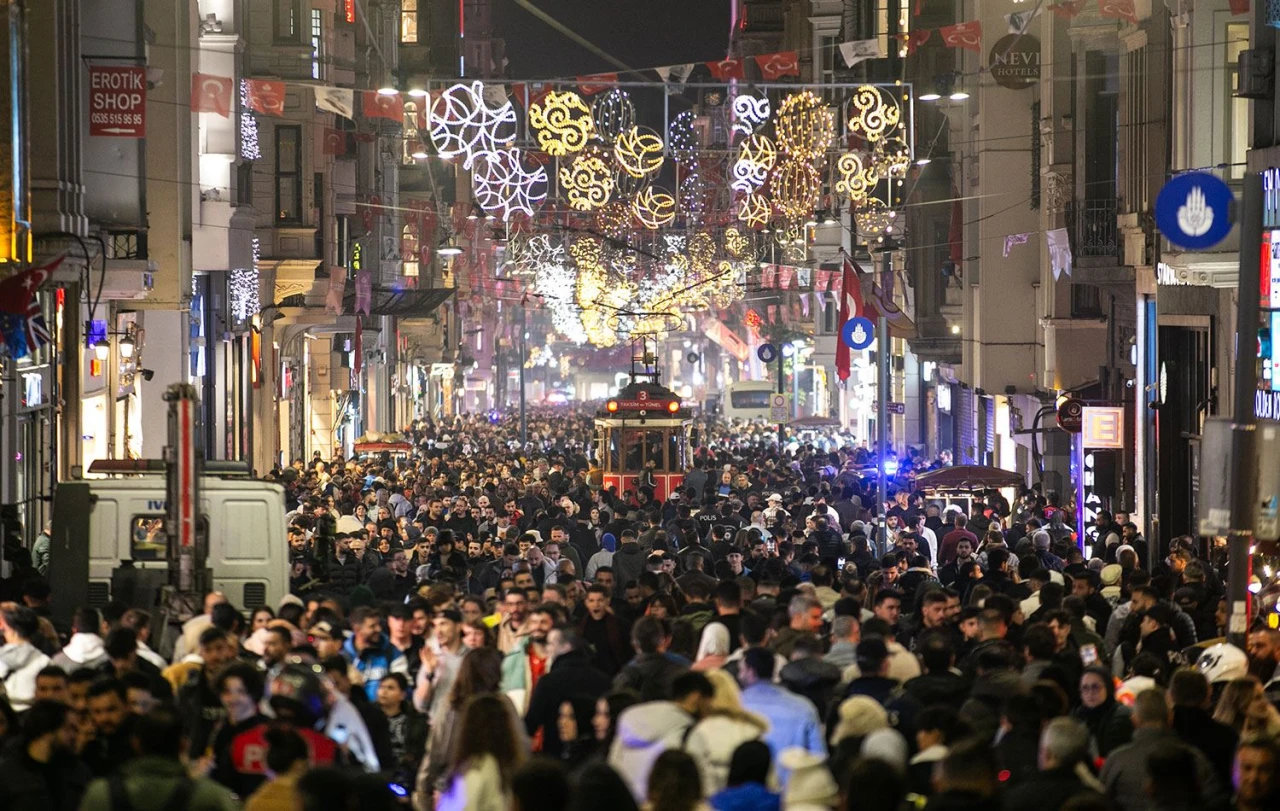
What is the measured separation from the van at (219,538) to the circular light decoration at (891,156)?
15.2 m

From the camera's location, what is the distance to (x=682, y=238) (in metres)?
55.8

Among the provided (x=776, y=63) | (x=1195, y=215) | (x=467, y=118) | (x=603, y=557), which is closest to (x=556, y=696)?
(x=1195, y=215)

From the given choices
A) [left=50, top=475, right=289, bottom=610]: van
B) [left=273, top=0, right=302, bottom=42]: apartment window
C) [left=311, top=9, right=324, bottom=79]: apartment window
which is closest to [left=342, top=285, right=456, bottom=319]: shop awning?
[left=311, top=9, right=324, bottom=79]: apartment window

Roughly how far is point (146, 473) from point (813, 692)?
996 centimetres

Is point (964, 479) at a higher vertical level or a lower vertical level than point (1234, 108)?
lower

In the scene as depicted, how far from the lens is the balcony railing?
33.4 m

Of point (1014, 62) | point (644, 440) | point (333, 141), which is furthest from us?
point (333, 141)

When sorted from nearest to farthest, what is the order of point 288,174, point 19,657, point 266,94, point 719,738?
point 719,738 < point 19,657 < point 266,94 < point 288,174

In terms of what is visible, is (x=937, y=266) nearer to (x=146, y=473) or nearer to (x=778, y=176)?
(x=778, y=176)

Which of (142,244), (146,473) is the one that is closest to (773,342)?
(142,244)

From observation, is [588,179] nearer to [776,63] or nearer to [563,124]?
[776,63]

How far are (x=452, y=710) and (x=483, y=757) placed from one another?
2.00 metres

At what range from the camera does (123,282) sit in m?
28.5

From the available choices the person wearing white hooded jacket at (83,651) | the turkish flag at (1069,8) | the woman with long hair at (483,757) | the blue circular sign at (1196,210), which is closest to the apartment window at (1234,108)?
the turkish flag at (1069,8)
